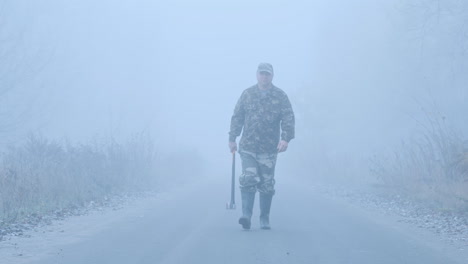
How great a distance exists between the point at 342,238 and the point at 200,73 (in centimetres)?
8049

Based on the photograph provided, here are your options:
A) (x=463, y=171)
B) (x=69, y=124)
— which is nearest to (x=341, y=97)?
(x=69, y=124)

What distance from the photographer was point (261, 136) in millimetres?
9859

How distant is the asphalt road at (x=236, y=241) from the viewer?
7.80 metres

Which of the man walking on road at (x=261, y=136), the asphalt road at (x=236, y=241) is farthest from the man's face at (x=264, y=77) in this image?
the asphalt road at (x=236, y=241)

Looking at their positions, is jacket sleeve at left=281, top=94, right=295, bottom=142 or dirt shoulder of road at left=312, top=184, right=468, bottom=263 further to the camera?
jacket sleeve at left=281, top=94, right=295, bottom=142

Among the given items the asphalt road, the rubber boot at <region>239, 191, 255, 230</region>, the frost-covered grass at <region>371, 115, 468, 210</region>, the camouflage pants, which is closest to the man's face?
the camouflage pants

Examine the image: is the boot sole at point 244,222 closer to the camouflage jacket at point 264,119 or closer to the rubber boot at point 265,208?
the rubber boot at point 265,208

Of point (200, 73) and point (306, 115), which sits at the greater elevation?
point (200, 73)

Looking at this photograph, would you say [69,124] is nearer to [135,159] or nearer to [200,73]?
[135,159]

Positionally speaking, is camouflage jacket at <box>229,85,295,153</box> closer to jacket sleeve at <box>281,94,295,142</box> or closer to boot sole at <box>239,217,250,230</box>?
jacket sleeve at <box>281,94,295,142</box>

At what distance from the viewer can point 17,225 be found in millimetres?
10070

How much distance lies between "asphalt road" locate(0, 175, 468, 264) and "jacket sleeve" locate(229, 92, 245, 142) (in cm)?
139

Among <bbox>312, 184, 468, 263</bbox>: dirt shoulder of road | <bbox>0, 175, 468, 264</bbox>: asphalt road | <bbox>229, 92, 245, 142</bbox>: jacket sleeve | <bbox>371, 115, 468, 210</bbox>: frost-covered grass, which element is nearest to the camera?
<bbox>0, 175, 468, 264</bbox>: asphalt road

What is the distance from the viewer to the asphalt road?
7.80 metres
